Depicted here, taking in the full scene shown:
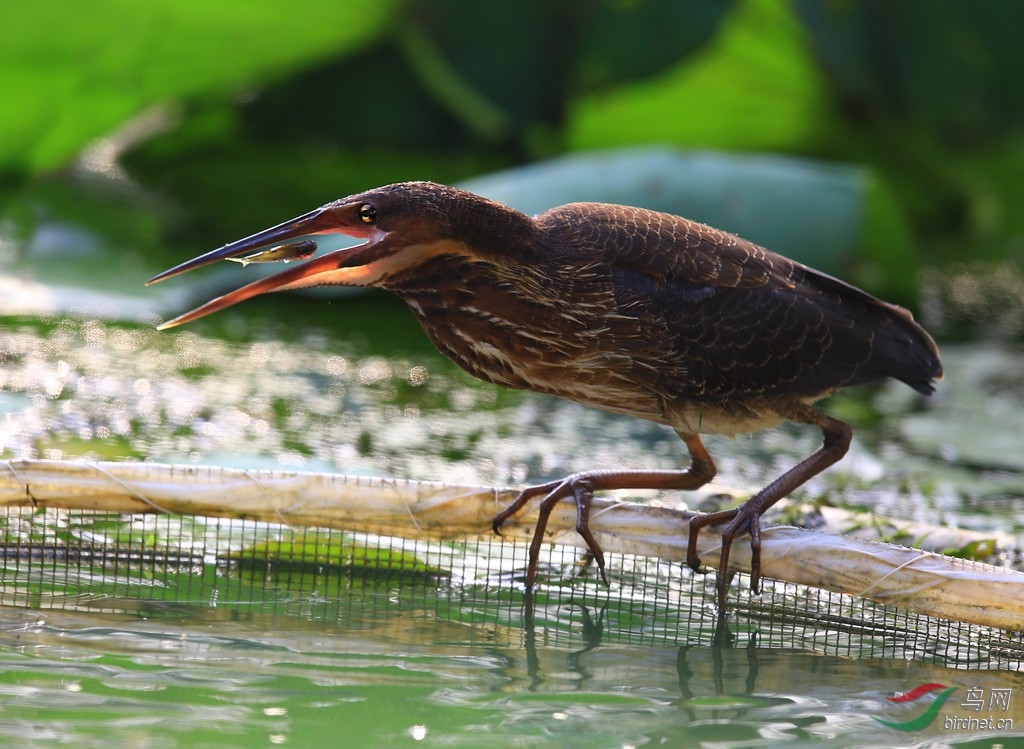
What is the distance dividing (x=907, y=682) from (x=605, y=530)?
2.52 ft

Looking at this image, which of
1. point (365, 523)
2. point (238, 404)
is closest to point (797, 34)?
point (238, 404)

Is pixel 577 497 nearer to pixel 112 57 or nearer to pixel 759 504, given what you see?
pixel 759 504

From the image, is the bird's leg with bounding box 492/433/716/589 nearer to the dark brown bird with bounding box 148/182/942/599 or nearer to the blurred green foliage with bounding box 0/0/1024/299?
the dark brown bird with bounding box 148/182/942/599

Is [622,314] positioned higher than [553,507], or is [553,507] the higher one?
[622,314]

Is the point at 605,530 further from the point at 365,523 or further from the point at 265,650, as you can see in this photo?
the point at 265,650

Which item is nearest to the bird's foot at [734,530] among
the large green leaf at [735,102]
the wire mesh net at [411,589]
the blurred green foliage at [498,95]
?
the wire mesh net at [411,589]

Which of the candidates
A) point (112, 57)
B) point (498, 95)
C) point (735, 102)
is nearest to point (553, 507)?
point (112, 57)

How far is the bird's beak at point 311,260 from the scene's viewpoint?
2.72 metres

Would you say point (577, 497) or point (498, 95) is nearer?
point (577, 497)

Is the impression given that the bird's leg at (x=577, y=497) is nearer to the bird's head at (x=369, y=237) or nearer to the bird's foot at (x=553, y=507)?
the bird's foot at (x=553, y=507)

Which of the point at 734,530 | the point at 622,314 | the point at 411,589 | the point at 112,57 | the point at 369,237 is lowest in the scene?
the point at 411,589

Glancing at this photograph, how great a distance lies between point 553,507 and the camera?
10.5ft

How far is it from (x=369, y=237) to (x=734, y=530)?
1.10m

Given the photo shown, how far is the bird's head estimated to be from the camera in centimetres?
273
